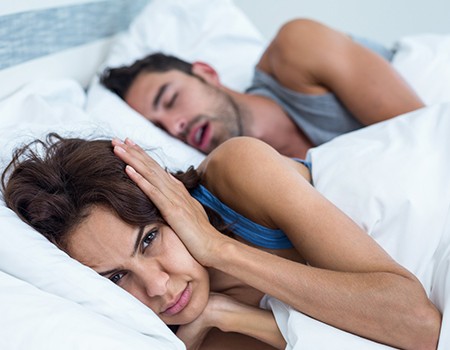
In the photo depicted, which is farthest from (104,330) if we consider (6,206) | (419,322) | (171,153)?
(171,153)

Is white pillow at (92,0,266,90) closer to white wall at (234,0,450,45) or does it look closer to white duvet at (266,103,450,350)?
white wall at (234,0,450,45)

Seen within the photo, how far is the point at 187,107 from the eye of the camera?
1670 mm

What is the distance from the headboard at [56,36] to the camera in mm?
1358

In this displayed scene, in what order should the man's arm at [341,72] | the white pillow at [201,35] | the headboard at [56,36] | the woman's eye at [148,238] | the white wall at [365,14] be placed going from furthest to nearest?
1. the white wall at [365,14]
2. the white pillow at [201,35]
3. the man's arm at [341,72]
4. the headboard at [56,36]
5. the woman's eye at [148,238]

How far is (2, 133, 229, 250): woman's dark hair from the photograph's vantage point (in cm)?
93

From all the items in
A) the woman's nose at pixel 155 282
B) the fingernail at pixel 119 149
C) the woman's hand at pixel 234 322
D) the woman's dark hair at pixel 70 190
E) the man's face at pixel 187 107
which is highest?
the fingernail at pixel 119 149

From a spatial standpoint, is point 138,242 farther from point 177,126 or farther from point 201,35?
point 201,35

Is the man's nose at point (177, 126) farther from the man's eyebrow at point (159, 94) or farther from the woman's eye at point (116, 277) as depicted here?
the woman's eye at point (116, 277)

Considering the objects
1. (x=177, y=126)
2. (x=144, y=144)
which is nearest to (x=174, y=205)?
(x=144, y=144)

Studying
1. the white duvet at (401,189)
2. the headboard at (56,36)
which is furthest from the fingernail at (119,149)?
the headboard at (56,36)

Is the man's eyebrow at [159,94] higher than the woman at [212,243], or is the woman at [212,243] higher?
the woman at [212,243]

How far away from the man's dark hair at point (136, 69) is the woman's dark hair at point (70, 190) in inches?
26.2

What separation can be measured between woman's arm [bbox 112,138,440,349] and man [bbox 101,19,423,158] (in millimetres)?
603

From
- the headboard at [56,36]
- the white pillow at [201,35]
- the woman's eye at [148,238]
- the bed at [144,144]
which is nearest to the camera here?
the bed at [144,144]
